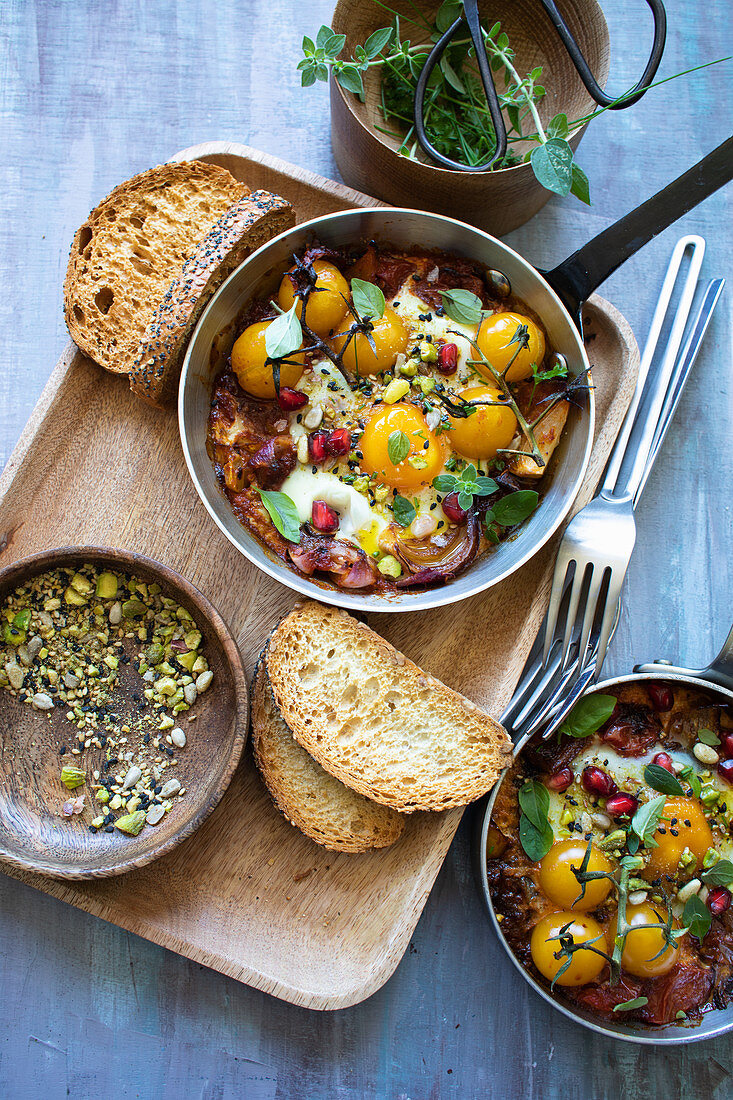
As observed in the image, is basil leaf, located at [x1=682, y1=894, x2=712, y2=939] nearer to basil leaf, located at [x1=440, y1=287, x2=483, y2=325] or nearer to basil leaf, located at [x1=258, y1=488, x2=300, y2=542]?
basil leaf, located at [x1=258, y1=488, x2=300, y2=542]

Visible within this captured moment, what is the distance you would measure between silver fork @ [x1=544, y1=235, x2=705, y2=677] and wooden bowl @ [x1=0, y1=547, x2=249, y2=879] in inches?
54.0

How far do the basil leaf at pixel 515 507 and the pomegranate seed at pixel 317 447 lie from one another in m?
0.72

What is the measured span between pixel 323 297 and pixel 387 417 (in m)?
0.55

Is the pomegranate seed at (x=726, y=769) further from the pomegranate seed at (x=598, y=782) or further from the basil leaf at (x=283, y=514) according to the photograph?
the basil leaf at (x=283, y=514)

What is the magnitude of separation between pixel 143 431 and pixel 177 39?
77.5 inches

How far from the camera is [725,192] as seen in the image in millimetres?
3570

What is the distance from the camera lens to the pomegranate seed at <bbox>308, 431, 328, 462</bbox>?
Answer: 2918 millimetres

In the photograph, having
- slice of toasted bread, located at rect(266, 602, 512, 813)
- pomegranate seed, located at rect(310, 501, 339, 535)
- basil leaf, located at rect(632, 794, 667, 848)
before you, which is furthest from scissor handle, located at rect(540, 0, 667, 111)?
basil leaf, located at rect(632, 794, 667, 848)

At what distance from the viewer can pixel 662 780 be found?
2984mm

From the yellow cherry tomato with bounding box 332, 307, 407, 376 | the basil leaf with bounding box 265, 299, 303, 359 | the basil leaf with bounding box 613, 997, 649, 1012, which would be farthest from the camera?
the yellow cherry tomato with bounding box 332, 307, 407, 376

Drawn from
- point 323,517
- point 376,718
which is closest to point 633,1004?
point 376,718

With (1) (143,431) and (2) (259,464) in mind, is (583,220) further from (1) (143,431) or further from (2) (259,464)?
(1) (143,431)

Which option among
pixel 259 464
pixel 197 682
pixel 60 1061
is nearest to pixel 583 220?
pixel 259 464

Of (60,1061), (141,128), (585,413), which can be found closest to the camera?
(585,413)
